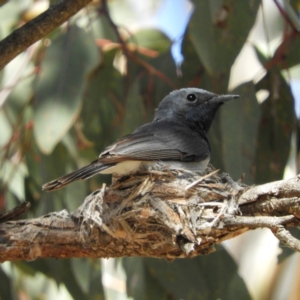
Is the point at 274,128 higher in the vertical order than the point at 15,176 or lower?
lower

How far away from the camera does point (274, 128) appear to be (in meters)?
3.79

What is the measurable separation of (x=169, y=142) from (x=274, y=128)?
2.74 ft

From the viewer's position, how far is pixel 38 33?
7.14ft

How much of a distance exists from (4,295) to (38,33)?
2001mm

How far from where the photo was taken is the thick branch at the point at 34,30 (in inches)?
84.3

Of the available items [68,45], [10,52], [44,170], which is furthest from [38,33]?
[44,170]

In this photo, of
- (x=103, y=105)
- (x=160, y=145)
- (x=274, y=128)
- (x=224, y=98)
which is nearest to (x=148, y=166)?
(x=160, y=145)

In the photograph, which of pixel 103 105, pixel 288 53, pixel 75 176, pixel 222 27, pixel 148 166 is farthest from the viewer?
pixel 103 105

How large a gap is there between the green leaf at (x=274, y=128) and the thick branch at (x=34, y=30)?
6.09 feet

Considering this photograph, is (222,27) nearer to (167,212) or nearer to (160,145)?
(160,145)

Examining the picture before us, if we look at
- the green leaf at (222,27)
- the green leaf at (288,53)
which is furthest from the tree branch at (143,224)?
the green leaf at (288,53)

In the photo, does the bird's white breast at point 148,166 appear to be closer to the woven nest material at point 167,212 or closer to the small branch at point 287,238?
the woven nest material at point 167,212

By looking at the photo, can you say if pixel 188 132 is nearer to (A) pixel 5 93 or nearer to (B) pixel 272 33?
(B) pixel 272 33

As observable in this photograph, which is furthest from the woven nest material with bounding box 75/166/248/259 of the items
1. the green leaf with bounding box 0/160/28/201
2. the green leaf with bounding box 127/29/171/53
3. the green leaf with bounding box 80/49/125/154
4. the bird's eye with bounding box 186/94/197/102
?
the green leaf with bounding box 127/29/171/53
